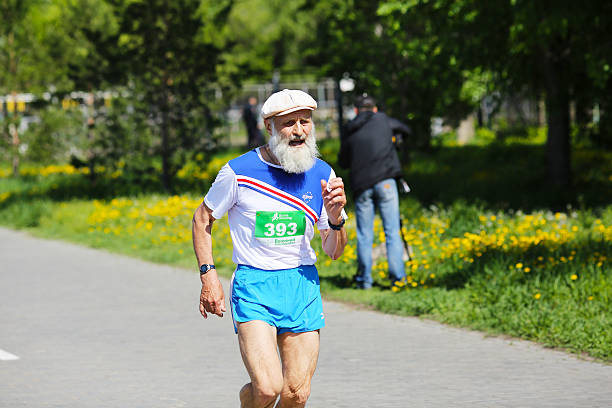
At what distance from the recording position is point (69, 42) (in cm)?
2689

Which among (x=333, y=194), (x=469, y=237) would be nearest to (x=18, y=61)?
(x=469, y=237)

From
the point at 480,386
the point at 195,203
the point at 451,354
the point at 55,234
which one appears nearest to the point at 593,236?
the point at 451,354

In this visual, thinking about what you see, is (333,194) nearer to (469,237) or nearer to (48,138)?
(469,237)

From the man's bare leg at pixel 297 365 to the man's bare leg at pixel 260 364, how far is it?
3.4 inches

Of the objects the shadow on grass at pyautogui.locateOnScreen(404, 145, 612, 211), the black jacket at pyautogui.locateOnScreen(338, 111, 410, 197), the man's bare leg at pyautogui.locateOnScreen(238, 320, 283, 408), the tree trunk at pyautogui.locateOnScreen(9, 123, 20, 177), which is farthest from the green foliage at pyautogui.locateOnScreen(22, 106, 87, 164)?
the man's bare leg at pyautogui.locateOnScreen(238, 320, 283, 408)

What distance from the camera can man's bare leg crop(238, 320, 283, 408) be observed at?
180 inches

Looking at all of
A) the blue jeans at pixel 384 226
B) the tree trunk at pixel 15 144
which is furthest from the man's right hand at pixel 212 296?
the tree trunk at pixel 15 144

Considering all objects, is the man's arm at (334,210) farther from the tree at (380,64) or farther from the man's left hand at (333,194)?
the tree at (380,64)

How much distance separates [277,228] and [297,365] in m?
0.62

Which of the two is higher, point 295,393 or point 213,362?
point 295,393

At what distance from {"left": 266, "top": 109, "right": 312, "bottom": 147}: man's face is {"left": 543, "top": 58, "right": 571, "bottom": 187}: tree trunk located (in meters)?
13.5

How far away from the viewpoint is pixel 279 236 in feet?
15.9

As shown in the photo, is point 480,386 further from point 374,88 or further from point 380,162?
point 374,88

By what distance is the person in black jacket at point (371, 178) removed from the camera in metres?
10.1
